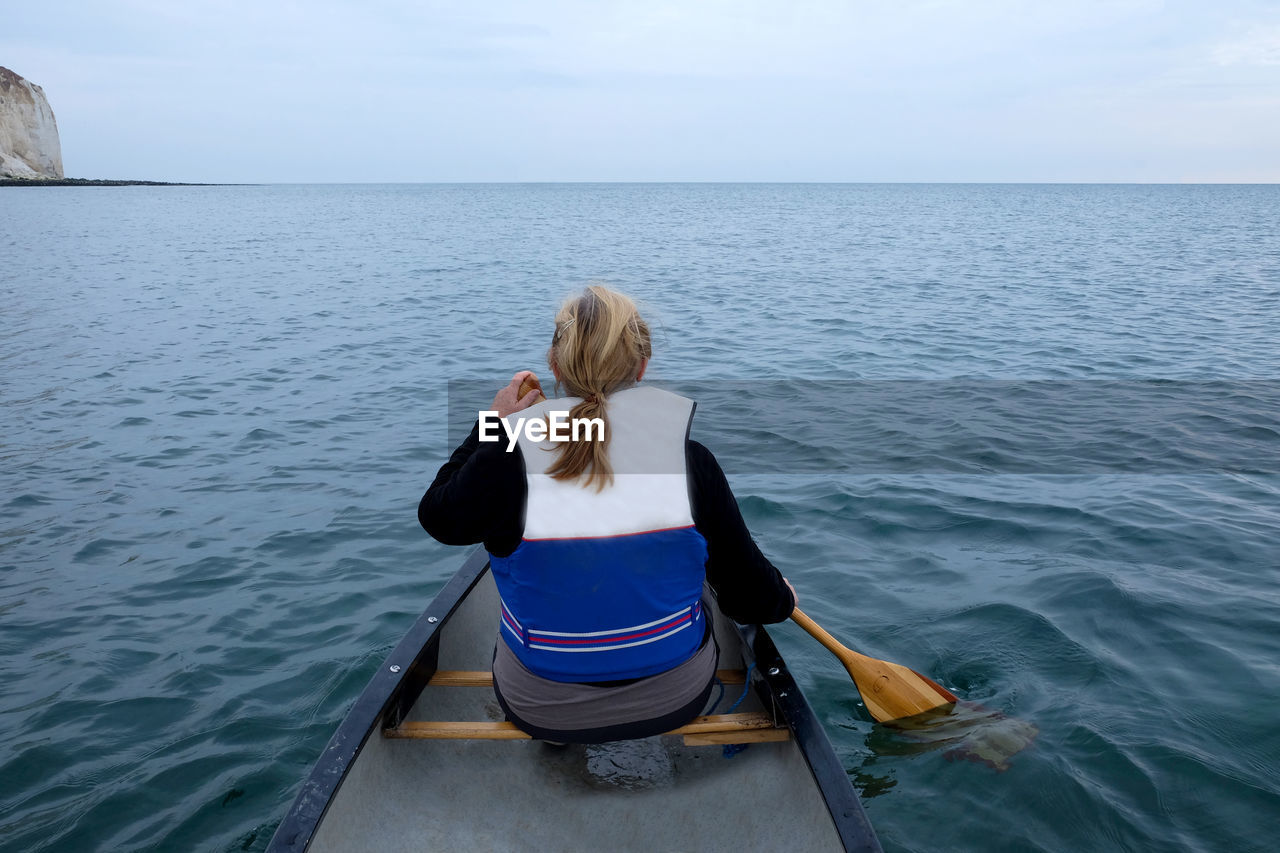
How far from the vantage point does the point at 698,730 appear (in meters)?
3.06

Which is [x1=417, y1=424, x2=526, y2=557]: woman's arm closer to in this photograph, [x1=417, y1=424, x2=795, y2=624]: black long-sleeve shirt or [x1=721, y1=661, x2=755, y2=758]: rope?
[x1=417, y1=424, x2=795, y2=624]: black long-sleeve shirt

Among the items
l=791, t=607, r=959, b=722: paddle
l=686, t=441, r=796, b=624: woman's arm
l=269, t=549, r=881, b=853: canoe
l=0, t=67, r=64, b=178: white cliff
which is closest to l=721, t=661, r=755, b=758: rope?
l=269, t=549, r=881, b=853: canoe

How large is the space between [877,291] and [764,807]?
21.0 metres

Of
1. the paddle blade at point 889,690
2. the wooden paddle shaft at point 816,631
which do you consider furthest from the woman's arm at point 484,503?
the paddle blade at point 889,690

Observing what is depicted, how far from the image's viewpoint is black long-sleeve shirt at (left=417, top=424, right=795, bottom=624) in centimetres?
248

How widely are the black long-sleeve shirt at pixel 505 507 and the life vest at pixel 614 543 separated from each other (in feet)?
0.17

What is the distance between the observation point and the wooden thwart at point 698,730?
3035mm

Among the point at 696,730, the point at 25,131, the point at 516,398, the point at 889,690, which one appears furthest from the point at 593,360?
the point at 25,131

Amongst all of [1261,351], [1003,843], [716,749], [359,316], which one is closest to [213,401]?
[359,316]

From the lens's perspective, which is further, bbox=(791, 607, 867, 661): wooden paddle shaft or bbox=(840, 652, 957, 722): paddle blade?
bbox=(840, 652, 957, 722): paddle blade

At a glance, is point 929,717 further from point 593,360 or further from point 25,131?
point 25,131

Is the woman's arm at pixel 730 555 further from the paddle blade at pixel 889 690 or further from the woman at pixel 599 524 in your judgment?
the paddle blade at pixel 889 690

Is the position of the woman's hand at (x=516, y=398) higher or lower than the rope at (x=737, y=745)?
higher

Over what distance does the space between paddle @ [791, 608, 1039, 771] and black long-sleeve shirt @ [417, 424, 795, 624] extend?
1.61 meters
